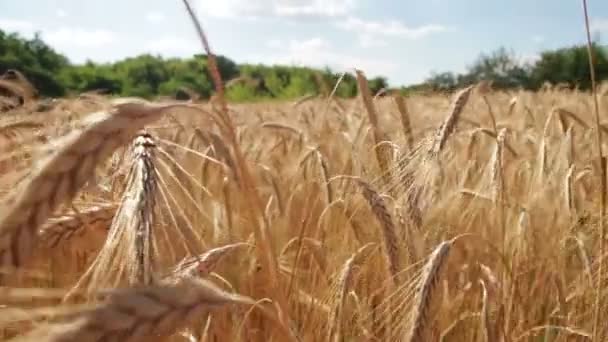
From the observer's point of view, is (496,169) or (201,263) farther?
(496,169)

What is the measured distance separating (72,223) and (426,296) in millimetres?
569

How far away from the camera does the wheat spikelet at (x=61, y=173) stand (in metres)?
0.70

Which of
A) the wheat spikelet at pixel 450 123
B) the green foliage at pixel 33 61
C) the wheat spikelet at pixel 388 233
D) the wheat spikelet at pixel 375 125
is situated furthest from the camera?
the green foliage at pixel 33 61

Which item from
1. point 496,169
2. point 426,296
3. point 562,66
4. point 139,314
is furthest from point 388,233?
point 562,66

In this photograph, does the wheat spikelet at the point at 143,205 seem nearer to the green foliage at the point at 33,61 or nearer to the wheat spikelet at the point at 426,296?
the wheat spikelet at the point at 426,296

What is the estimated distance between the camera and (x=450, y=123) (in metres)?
1.62

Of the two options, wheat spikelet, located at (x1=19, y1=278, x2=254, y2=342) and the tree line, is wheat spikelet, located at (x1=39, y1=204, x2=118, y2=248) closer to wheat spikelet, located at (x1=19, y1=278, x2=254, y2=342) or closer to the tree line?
wheat spikelet, located at (x1=19, y1=278, x2=254, y2=342)

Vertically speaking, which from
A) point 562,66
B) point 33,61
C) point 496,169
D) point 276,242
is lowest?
point 562,66

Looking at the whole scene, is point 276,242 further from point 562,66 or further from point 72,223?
point 562,66

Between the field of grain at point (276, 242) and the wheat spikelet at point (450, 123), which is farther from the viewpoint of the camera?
the wheat spikelet at point (450, 123)

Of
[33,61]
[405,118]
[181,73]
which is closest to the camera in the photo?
[405,118]

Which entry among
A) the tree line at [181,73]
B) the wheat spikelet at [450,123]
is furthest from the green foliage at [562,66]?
the wheat spikelet at [450,123]

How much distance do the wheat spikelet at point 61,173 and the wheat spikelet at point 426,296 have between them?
0.46 meters

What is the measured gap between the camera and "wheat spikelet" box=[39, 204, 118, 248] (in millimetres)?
1188
